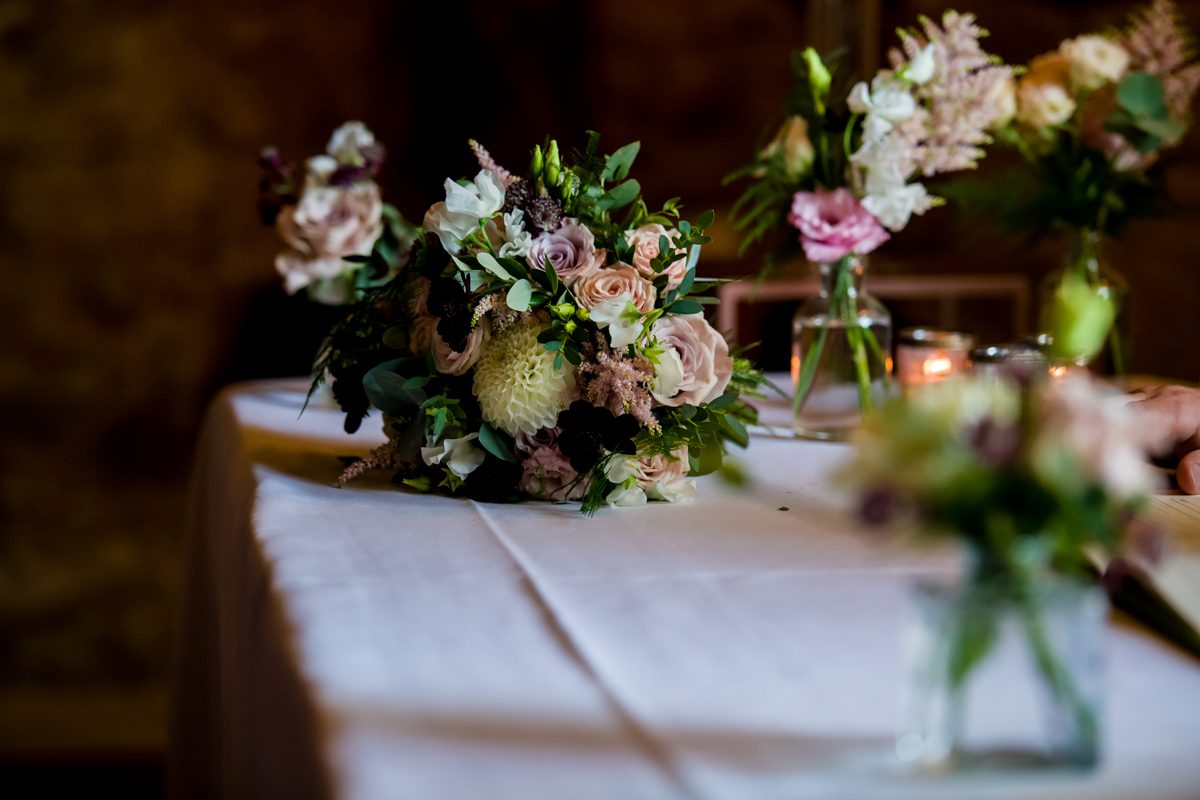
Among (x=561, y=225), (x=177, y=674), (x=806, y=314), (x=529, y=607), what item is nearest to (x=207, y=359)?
(x=177, y=674)

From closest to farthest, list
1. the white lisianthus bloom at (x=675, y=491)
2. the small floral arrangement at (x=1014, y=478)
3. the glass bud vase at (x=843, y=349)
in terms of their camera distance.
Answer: the small floral arrangement at (x=1014, y=478), the white lisianthus bloom at (x=675, y=491), the glass bud vase at (x=843, y=349)

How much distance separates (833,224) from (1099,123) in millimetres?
559

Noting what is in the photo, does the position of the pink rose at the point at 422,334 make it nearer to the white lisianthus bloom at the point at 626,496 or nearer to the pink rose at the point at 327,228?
the white lisianthus bloom at the point at 626,496

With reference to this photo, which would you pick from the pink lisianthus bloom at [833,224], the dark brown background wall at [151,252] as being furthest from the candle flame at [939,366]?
the dark brown background wall at [151,252]

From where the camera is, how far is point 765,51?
3.88 m

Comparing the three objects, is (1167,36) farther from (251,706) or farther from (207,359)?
(207,359)

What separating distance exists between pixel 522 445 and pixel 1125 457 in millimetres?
699

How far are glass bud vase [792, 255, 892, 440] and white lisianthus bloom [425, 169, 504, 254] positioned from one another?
1.82 feet

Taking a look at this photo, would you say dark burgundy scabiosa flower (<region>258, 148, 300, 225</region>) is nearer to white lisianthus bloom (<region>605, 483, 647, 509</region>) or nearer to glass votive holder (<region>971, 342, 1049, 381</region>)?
white lisianthus bloom (<region>605, 483, 647, 509</region>)

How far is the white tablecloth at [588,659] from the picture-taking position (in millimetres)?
602

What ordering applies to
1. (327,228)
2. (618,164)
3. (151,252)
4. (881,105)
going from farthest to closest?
1. (151,252)
2. (327,228)
3. (881,105)
4. (618,164)

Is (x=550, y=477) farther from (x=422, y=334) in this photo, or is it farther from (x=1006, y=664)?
(x=1006, y=664)

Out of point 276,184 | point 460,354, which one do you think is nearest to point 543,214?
point 460,354

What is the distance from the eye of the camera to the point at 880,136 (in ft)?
4.63
